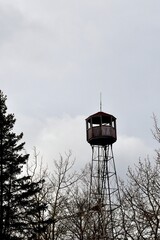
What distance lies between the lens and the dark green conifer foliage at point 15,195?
2523 centimetres

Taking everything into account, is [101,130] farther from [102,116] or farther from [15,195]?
[15,195]

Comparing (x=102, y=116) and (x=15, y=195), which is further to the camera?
(x=102, y=116)

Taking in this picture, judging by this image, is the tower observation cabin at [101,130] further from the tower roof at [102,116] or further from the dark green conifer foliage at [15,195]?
the dark green conifer foliage at [15,195]

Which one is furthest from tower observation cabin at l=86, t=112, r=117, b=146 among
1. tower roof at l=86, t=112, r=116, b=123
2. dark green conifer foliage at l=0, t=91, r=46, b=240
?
dark green conifer foliage at l=0, t=91, r=46, b=240

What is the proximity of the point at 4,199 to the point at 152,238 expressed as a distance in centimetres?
1195

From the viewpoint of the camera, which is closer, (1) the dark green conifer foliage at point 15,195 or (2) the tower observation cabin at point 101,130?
(1) the dark green conifer foliage at point 15,195

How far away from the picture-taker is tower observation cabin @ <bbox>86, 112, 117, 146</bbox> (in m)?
31.8

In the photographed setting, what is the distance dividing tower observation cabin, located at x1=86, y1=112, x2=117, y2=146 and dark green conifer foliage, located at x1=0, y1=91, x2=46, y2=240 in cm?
550

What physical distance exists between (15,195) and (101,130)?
8.48m

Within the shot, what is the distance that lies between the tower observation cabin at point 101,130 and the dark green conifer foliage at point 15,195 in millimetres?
5496

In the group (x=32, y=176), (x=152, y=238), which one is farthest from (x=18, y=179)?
(x=152, y=238)

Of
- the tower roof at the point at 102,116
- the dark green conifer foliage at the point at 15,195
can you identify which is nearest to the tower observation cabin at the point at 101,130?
the tower roof at the point at 102,116

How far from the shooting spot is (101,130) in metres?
31.9

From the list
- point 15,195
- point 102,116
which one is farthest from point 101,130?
point 15,195
